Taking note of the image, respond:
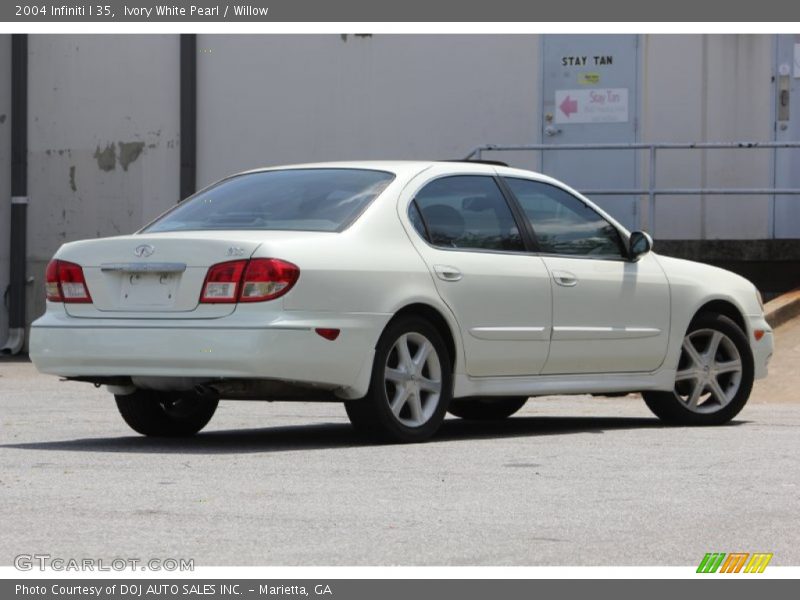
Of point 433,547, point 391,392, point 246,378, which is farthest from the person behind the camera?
point 391,392

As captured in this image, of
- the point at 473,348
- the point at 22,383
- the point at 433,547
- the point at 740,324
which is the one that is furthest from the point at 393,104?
the point at 433,547

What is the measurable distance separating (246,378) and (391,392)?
873mm

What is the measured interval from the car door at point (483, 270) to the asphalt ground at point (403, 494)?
483 mm

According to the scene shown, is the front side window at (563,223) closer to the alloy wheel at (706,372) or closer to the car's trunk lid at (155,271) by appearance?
the alloy wheel at (706,372)

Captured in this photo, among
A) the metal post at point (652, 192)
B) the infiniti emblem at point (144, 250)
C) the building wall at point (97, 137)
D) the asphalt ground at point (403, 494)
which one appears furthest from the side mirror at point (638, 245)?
the building wall at point (97, 137)

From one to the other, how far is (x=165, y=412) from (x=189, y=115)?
11881mm

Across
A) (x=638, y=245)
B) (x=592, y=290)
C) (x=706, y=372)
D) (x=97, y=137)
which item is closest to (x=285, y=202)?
(x=592, y=290)

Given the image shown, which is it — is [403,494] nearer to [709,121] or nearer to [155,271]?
[155,271]

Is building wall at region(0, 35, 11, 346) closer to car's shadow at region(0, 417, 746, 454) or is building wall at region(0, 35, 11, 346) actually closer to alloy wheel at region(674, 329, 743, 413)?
car's shadow at region(0, 417, 746, 454)

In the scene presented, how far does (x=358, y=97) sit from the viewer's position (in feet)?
66.7

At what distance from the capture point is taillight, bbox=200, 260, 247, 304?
833 centimetres

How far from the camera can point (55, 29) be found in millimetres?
21734

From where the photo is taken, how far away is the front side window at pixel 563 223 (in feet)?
32.6

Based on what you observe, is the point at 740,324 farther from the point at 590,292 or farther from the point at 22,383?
the point at 22,383
